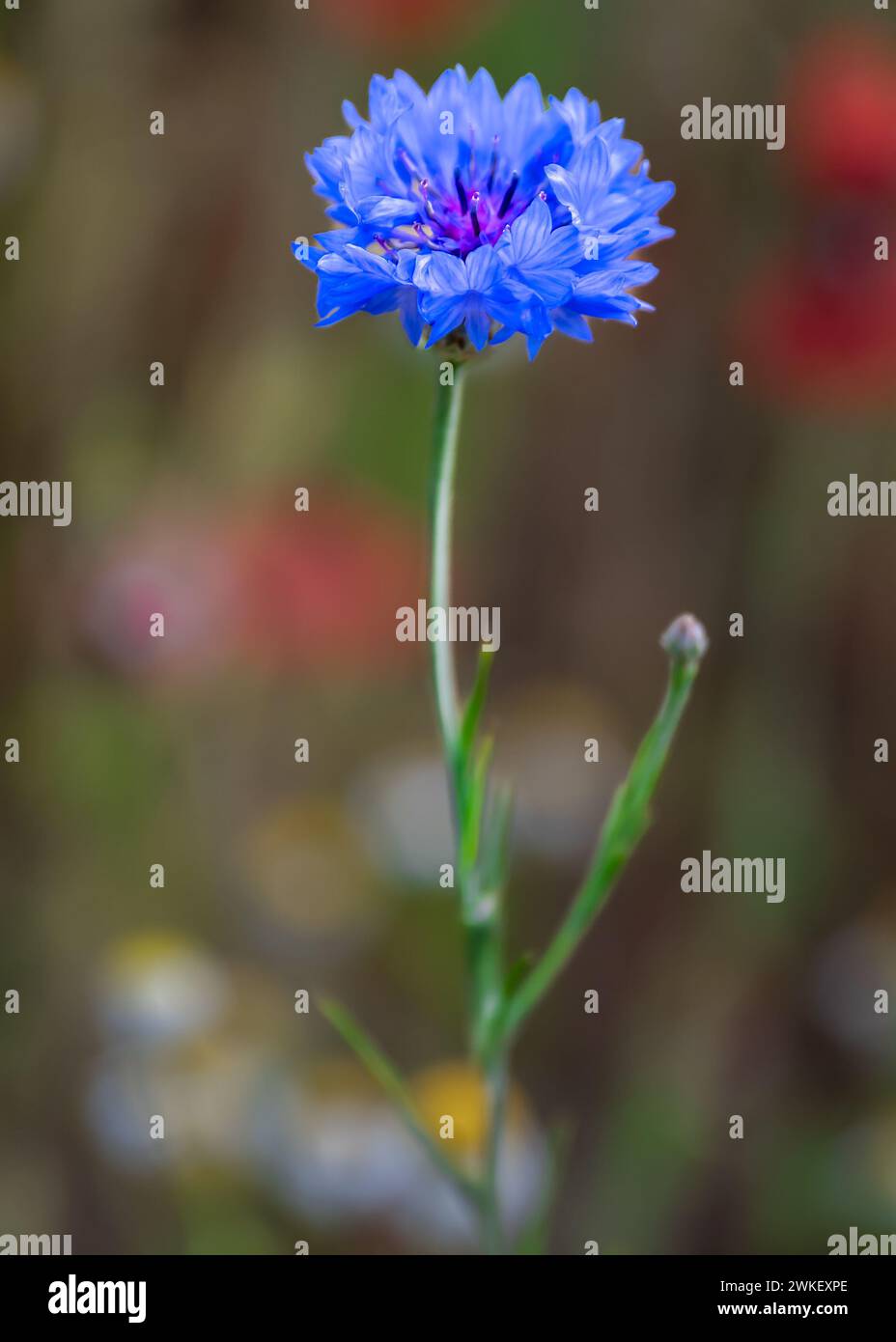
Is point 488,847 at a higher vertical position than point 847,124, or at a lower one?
lower

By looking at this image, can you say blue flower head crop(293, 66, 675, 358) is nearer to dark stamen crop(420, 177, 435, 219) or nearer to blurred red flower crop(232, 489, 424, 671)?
dark stamen crop(420, 177, 435, 219)

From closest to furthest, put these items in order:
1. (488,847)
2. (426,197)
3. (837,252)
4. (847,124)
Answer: (426,197) < (488,847) < (847,124) < (837,252)

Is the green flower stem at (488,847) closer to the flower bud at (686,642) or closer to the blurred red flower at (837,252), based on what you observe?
the flower bud at (686,642)

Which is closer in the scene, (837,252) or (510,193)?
(510,193)

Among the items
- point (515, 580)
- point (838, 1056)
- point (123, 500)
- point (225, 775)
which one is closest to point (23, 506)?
point (123, 500)

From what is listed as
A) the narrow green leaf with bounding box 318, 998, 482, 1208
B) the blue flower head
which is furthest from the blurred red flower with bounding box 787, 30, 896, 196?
the narrow green leaf with bounding box 318, 998, 482, 1208

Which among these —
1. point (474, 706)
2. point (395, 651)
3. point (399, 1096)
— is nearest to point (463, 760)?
point (474, 706)

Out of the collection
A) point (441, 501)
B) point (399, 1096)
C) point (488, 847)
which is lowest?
point (399, 1096)

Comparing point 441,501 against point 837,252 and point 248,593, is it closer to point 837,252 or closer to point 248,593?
point 248,593
